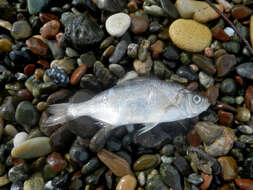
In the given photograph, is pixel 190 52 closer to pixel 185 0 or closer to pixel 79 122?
pixel 185 0

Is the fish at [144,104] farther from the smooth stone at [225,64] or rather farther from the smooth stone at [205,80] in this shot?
the smooth stone at [225,64]

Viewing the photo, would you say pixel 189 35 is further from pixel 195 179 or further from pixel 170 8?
pixel 195 179

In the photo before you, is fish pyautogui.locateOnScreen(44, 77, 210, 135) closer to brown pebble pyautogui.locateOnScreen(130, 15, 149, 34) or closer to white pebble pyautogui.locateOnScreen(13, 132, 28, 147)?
brown pebble pyautogui.locateOnScreen(130, 15, 149, 34)

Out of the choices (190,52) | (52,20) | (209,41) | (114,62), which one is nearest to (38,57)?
(52,20)

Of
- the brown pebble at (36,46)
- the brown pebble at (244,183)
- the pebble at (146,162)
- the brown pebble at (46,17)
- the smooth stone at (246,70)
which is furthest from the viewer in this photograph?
the brown pebble at (46,17)

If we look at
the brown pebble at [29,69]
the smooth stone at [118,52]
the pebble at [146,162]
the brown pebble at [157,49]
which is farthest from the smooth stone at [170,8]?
the brown pebble at [29,69]

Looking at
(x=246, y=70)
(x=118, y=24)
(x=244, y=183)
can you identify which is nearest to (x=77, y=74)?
(x=118, y=24)
